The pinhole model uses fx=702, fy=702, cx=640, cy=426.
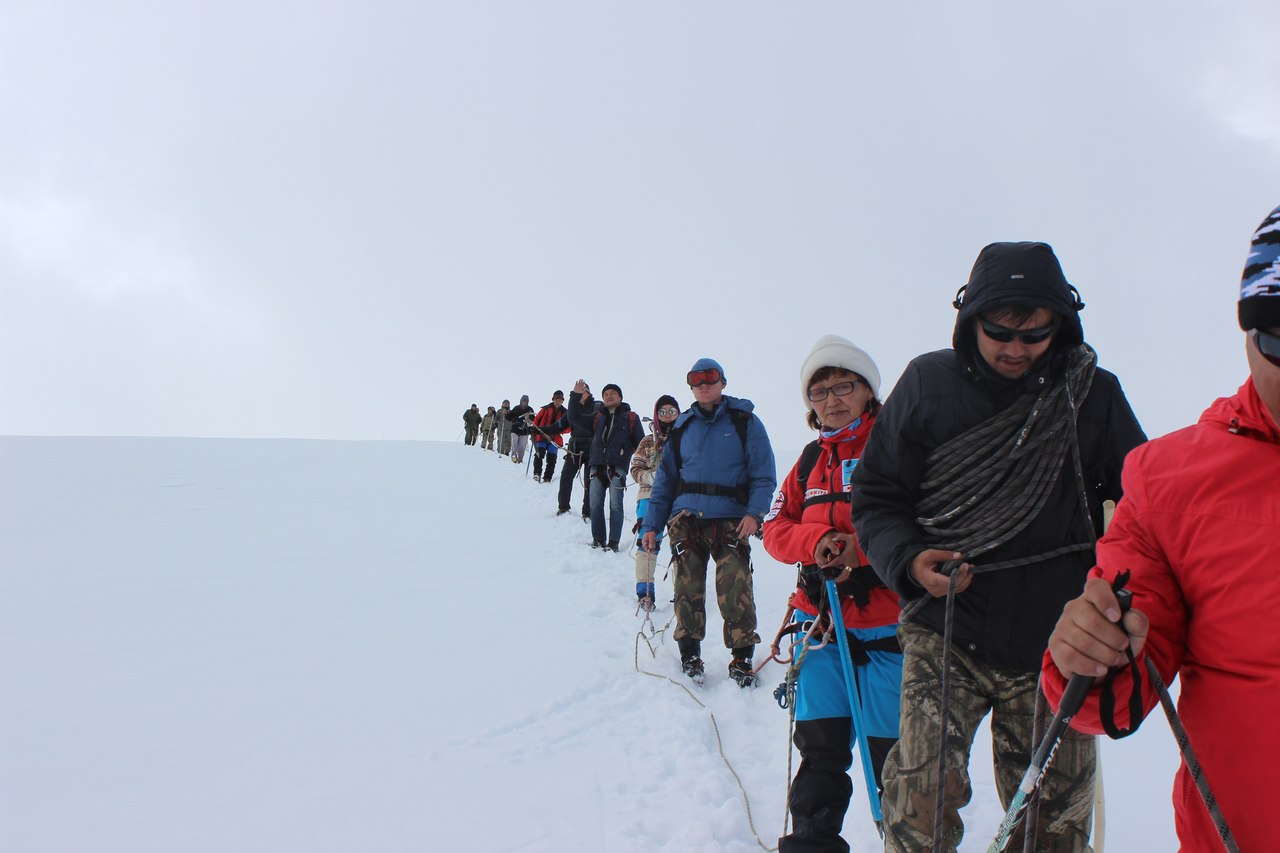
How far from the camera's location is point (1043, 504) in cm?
195

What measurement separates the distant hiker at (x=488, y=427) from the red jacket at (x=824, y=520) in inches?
1080

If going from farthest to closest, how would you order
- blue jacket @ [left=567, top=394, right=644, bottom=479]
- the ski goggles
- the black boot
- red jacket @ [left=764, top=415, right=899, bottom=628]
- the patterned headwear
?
blue jacket @ [left=567, top=394, right=644, bottom=479], the ski goggles, red jacket @ [left=764, top=415, right=899, bottom=628], the black boot, the patterned headwear

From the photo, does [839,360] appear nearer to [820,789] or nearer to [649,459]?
[820,789]

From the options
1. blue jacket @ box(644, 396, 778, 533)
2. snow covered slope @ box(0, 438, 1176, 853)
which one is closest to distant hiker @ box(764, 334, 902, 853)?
snow covered slope @ box(0, 438, 1176, 853)

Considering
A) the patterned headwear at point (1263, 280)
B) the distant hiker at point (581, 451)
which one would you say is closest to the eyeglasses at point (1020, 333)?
the patterned headwear at point (1263, 280)

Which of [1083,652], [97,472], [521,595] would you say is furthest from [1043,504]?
[97,472]

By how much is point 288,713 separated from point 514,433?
62.0ft

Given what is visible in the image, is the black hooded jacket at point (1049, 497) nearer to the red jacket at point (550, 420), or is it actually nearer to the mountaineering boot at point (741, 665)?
the mountaineering boot at point (741, 665)

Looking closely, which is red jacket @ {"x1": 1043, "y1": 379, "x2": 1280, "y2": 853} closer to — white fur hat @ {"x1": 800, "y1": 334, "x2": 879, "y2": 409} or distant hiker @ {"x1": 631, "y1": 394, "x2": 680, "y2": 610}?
white fur hat @ {"x1": 800, "y1": 334, "x2": 879, "y2": 409}

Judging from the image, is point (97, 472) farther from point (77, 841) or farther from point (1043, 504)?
point (1043, 504)

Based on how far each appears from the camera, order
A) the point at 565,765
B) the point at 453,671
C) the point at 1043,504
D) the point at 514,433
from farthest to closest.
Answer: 1. the point at 514,433
2. the point at 453,671
3. the point at 565,765
4. the point at 1043,504

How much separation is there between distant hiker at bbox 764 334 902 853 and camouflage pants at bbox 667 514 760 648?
1.73 meters

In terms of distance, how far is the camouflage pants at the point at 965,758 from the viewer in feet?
6.15

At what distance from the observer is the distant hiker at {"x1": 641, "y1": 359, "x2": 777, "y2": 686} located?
4.83 m
